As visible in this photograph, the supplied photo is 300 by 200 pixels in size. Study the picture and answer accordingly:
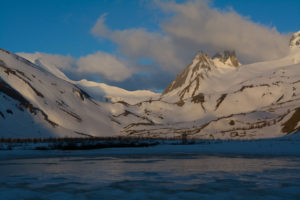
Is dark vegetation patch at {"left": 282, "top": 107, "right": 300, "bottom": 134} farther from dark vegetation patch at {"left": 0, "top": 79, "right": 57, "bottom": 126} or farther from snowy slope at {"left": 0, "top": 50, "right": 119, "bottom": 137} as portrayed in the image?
dark vegetation patch at {"left": 0, "top": 79, "right": 57, "bottom": 126}

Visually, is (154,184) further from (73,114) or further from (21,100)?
(73,114)

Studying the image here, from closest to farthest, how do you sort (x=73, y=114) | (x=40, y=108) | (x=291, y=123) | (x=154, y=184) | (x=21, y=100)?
(x=154, y=184)
(x=291, y=123)
(x=21, y=100)
(x=40, y=108)
(x=73, y=114)

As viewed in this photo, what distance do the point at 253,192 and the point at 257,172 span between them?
23.7ft

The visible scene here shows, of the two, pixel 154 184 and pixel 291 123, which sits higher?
pixel 291 123

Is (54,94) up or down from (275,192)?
up

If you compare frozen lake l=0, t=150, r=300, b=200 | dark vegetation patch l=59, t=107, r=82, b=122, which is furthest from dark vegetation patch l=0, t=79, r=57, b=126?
frozen lake l=0, t=150, r=300, b=200

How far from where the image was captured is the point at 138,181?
20.6 m

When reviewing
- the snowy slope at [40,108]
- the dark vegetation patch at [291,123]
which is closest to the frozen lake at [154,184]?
the dark vegetation patch at [291,123]

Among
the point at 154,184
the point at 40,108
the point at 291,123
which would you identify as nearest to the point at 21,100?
the point at 40,108

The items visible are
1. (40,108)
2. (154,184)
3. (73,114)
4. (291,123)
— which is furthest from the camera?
(73,114)

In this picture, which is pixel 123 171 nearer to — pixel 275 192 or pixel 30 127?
pixel 275 192

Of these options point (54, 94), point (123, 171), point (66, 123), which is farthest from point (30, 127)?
point (123, 171)

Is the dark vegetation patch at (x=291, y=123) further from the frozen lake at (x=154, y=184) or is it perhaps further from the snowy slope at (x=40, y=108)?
the snowy slope at (x=40, y=108)

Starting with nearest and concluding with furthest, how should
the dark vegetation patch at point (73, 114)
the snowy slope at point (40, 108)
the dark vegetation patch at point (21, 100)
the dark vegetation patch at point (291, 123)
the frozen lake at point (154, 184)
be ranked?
the frozen lake at point (154, 184)
the dark vegetation patch at point (291, 123)
the snowy slope at point (40, 108)
the dark vegetation patch at point (21, 100)
the dark vegetation patch at point (73, 114)
